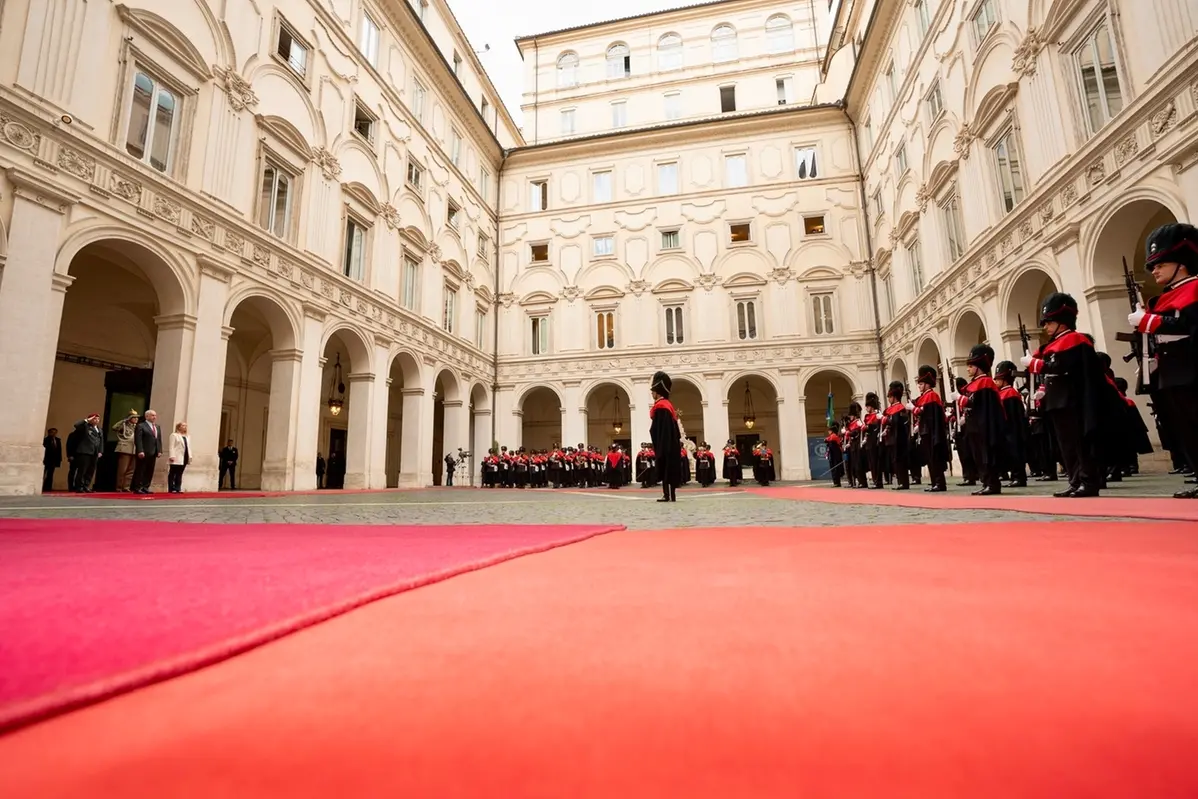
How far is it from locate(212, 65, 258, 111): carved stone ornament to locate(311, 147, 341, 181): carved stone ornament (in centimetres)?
220

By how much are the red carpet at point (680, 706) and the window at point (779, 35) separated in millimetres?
34324

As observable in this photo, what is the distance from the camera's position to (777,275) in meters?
25.0

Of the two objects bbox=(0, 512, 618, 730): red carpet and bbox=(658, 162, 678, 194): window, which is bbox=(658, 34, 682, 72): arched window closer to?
bbox=(658, 162, 678, 194): window

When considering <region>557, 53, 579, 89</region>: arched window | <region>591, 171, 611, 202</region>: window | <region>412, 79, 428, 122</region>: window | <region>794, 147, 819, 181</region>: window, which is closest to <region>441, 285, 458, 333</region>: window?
<region>412, 79, 428, 122</region>: window

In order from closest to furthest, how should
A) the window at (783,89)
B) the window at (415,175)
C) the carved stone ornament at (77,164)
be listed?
the carved stone ornament at (77,164) < the window at (415,175) < the window at (783,89)

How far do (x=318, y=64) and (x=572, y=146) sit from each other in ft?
45.9

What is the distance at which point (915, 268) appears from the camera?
19906mm

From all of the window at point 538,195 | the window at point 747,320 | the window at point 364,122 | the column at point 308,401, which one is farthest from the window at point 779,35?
the column at point 308,401

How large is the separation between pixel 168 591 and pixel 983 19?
63.6 feet

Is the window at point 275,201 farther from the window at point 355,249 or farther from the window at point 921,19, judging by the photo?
the window at point 921,19

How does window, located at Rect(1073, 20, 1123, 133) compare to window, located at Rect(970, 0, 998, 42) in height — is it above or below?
below

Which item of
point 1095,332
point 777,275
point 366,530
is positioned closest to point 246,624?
point 366,530

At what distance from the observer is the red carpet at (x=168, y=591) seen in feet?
3.05

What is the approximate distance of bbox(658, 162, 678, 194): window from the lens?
1074 inches
